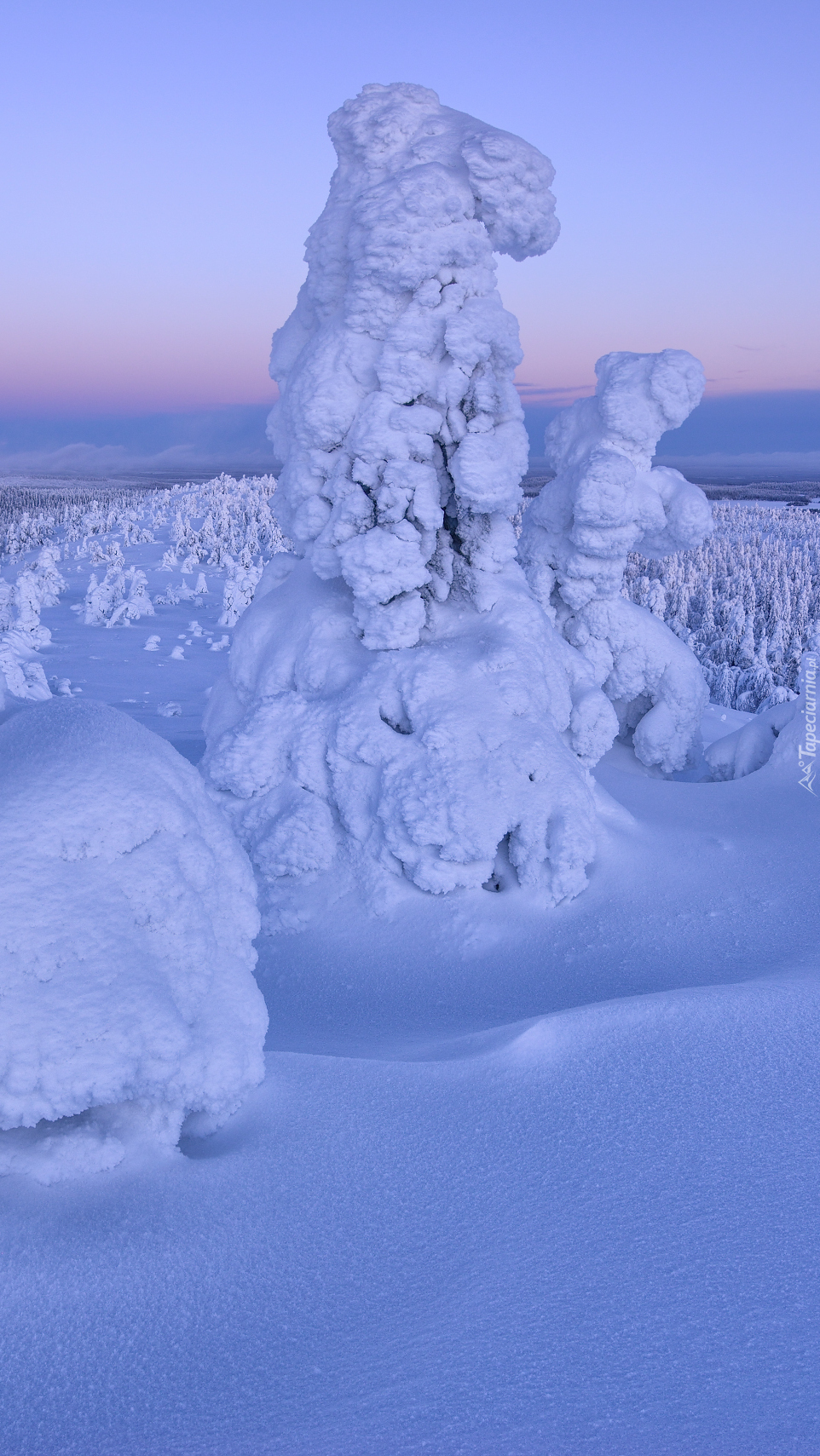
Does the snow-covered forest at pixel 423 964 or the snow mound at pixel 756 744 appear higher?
the snow-covered forest at pixel 423 964

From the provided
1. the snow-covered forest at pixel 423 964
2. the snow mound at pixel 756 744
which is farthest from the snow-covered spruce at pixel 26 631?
the snow mound at pixel 756 744

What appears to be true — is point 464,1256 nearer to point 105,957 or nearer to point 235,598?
point 105,957

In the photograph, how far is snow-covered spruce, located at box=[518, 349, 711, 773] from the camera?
11.5 meters

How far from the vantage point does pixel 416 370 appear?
8.64 meters

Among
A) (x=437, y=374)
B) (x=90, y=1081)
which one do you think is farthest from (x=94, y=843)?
(x=437, y=374)

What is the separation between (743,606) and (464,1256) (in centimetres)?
6679

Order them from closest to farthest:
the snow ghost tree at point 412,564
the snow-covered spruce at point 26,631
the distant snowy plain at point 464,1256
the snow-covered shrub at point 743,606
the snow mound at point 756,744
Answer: the distant snowy plain at point 464,1256
the snow ghost tree at point 412,564
the snow mound at point 756,744
the snow-covered spruce at point 26,631
the snow-covered shrub at point 743,606

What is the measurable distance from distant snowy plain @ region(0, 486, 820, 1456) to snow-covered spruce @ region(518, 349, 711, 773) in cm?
725

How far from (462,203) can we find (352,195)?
1.47 metres

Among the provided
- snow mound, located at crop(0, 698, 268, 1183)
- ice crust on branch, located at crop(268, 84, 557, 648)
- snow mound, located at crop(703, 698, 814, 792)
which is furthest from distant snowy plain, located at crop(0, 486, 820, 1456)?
snow mound, located at crop(703, 698, 814, 792)

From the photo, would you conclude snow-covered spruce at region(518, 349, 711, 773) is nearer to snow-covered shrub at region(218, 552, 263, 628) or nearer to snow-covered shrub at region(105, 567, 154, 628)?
snow-covered shrub at region(218, 552, 263, 628)

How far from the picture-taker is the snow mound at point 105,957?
140 inches

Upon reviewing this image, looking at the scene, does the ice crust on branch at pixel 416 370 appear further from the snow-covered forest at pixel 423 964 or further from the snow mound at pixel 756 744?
the snow mound at pixel 756 744

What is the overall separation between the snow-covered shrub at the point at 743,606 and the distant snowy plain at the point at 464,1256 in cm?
2091
